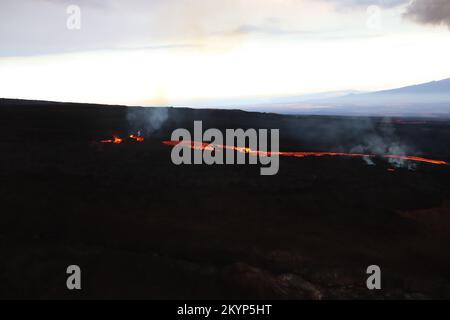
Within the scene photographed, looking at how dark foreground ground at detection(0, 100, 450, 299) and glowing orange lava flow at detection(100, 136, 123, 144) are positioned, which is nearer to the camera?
Answer: dark foreground ground at detection(0, 100, 450, 299)

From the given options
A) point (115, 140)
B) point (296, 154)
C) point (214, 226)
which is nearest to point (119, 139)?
point (115, 140)

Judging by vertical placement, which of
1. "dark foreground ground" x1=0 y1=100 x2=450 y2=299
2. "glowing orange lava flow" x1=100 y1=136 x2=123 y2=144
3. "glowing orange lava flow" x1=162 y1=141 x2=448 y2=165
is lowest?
"dark foreground ground" x1=0 y1=100 x2=450 y2=299

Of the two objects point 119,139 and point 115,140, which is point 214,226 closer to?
point 115,140

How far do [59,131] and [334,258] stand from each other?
3490cm

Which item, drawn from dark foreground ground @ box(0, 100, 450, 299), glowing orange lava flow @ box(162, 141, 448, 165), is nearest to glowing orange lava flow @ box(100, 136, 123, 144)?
dark foreground ground @ box(0, 100, 450, 299)

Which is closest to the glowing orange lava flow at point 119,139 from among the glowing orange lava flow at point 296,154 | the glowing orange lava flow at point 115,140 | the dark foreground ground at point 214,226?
the glowing orange lava flow at point 115,140

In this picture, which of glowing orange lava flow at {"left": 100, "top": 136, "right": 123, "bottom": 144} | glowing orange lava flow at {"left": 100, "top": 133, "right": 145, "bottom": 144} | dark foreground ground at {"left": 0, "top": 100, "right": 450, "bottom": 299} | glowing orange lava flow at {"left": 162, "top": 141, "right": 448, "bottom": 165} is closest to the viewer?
dark foreground ground at {"left": 0, "top": 100, "right": 450, "bottom": 299}

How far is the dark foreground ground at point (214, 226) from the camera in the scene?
12.3 meters

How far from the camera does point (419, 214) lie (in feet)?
62.2

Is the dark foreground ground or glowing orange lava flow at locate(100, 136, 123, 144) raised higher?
glowing orange lava flow at locate(100, 136, 123, 144)

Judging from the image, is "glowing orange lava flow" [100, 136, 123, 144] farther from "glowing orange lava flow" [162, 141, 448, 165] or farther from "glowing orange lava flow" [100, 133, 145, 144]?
"glowing orange lava flow" [162, 141, 448, 165]

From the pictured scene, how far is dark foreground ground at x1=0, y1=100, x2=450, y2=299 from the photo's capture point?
12289mm
